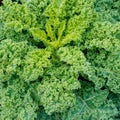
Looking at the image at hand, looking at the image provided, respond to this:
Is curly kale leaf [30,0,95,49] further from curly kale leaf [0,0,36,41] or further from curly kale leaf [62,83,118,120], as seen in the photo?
curly kale leaf [62,83,118,120]

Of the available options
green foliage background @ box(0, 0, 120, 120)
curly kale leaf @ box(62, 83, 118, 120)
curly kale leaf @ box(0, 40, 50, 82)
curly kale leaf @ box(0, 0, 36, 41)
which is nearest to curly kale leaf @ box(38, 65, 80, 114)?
green foliage background @ box(0, 0, 120, 120)

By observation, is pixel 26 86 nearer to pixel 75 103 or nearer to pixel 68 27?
pixel 75 103

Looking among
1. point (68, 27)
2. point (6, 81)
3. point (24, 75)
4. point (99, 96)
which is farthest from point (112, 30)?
point (6, 81)

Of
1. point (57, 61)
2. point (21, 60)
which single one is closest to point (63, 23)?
point (57, 61)

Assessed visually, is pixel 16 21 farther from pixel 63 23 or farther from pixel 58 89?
pixel 58 89

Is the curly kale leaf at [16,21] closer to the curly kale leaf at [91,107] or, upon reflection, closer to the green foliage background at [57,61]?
the green foliage background at [57,61]

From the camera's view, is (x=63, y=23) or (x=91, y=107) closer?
(x=63, y=23)

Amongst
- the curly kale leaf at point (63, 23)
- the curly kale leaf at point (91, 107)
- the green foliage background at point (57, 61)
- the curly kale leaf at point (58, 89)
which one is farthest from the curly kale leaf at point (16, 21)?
the curly kale leaf at point (91, 107)

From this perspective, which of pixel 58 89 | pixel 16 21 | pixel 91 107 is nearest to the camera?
pixel 58 89
